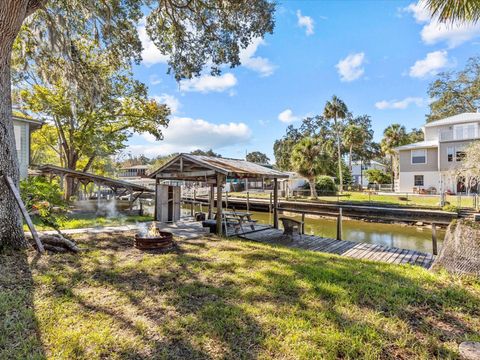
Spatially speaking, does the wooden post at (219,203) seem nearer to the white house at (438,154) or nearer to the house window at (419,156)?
the white house at (438,154)

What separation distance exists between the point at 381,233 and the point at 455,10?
13.5m

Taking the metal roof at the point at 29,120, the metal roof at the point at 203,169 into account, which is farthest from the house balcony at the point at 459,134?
the metal roof at the point at 29,120

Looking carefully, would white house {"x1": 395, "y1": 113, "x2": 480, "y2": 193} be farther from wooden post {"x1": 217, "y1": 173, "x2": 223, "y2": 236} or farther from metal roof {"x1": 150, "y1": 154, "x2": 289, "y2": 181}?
wooden post {"x1": 217, "y1": 173, "x2": 223, "y2": 236}

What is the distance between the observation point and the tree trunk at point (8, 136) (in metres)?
5.10

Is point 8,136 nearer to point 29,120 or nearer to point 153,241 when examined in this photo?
point 153,241

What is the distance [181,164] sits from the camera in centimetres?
1022

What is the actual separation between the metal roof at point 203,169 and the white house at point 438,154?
2017 centimetres

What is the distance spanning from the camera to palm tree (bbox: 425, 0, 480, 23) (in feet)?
13.2

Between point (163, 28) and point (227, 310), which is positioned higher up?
point (163, 28)

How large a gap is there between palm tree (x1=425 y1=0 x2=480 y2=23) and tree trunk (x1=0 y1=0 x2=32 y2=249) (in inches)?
290

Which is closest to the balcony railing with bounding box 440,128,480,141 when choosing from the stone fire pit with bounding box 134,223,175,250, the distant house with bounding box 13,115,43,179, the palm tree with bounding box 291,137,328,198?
the palm tree with bounding box 291,137,328,198

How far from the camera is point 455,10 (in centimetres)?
414

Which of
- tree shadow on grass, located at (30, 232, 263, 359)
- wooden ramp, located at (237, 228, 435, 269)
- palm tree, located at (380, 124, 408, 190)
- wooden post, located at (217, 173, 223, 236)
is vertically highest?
palm tree, located at (380, 124, 408, 190)

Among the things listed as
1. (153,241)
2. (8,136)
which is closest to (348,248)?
(153,241)
